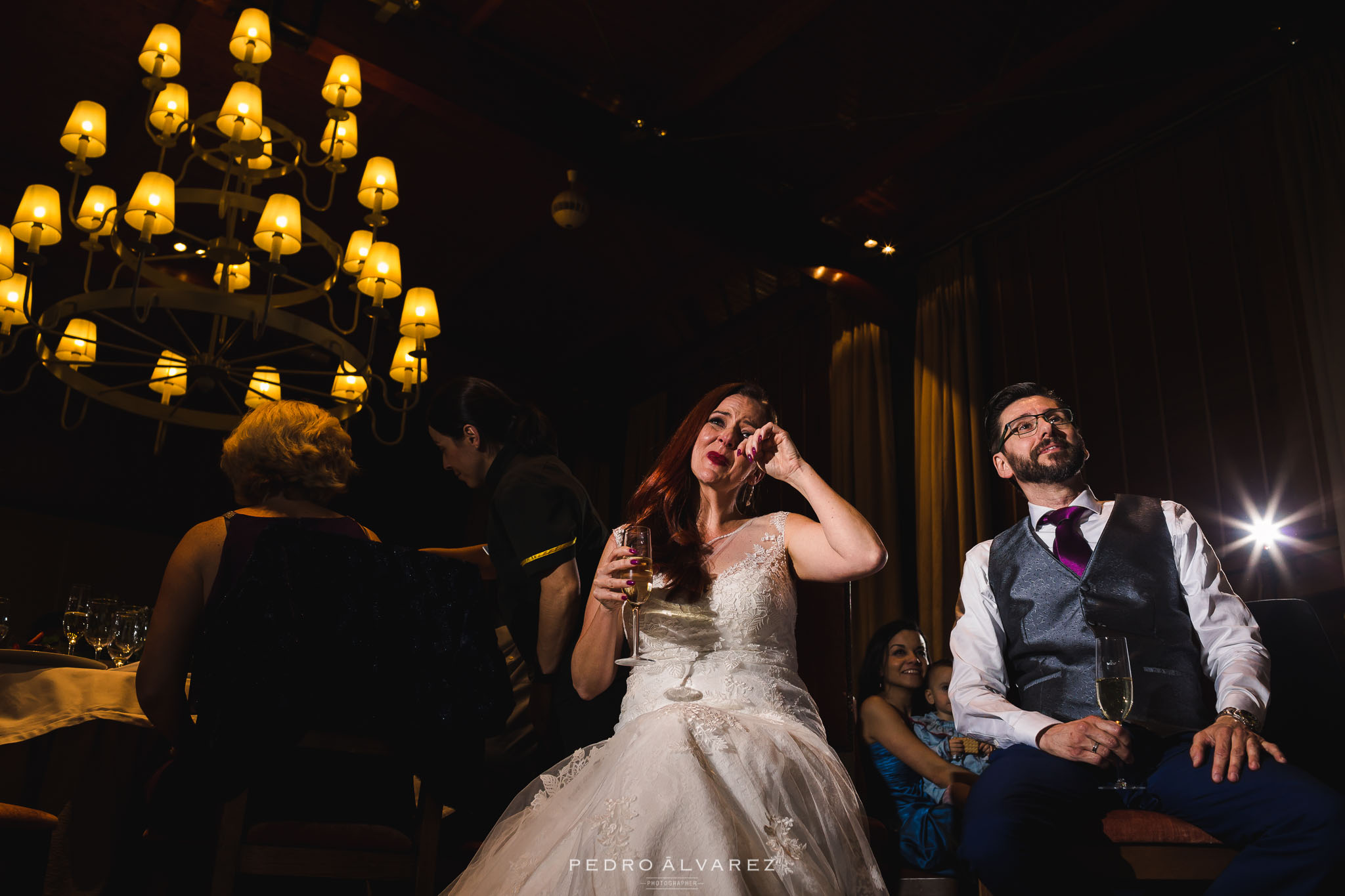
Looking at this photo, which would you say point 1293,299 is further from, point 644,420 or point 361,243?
point 644,420

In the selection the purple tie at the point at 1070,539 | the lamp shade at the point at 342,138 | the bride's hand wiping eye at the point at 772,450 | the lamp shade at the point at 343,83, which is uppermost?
the lamp shade at the point at 343,83

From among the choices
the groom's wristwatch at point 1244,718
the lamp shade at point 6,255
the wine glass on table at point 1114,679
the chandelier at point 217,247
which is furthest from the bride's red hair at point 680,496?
the lamp shade at point 6,255

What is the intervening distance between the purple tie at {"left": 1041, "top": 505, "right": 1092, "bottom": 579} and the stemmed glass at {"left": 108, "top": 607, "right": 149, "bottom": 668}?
256cm

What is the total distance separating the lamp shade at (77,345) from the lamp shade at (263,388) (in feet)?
2.21

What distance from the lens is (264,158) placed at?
4.02m

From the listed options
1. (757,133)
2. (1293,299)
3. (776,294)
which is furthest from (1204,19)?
(776,294)

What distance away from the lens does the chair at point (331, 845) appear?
1.77 metres

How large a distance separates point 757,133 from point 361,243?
2.30 metres

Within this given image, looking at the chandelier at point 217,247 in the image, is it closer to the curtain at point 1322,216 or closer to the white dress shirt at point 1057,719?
the white dress shirt at point 1057,719

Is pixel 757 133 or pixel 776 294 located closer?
pixel 757 133

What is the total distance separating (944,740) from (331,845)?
2053 mm

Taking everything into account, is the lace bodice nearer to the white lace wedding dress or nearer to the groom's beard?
the white lace wedding dress

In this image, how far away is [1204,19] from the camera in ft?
15.5

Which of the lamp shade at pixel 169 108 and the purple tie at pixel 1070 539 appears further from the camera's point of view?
the lamp shade at pixel 169 108
